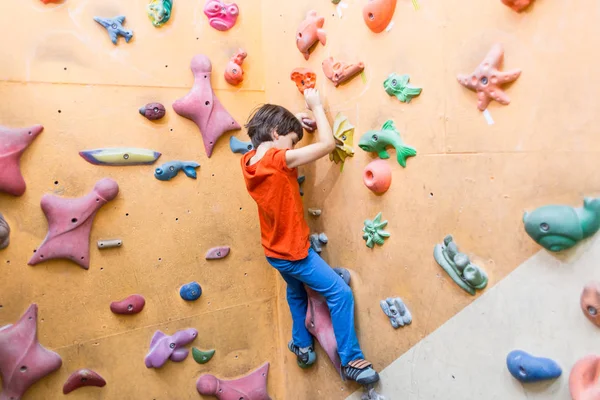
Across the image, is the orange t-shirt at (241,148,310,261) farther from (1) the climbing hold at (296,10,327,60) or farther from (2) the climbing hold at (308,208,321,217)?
(1) the climbing hold at (296,10,327,60)

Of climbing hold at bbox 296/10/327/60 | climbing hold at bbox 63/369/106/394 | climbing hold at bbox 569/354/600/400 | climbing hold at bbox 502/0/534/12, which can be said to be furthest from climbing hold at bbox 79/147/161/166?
climbing hold at bbox 569/354/600/400

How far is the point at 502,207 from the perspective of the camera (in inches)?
47.3

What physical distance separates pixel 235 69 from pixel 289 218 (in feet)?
2.68

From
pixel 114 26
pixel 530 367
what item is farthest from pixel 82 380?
pixel 530 367

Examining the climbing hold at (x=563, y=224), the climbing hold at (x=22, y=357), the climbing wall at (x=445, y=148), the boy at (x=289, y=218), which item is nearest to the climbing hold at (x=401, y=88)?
the climbing wall at (x=445, y=148)

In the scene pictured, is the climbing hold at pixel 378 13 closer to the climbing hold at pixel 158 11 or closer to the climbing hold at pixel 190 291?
the climbing hold at pixel 158 11

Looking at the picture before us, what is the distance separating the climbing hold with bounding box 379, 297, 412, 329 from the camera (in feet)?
5.06

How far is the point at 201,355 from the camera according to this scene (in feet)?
6.95

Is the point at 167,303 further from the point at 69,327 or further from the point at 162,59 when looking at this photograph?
the point at 162,59

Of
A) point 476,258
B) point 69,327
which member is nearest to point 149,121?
point 69,327

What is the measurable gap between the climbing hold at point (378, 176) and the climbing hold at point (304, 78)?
0.52 meters

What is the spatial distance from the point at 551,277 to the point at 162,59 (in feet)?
5.81

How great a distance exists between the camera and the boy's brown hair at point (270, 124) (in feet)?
5.59

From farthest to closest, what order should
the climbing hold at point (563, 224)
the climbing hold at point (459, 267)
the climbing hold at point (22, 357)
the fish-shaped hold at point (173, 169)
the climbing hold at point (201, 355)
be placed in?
the climbing hold at point (201, 355) → the fish-shaped hold at point (173, 169) → the climbing hold at point (22, 357) → the climbing hold at point (459, 267) → the climbing hold at point (563, 224)
